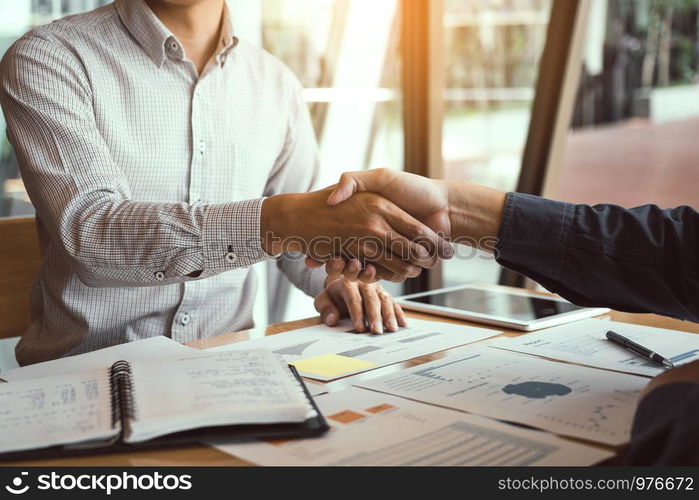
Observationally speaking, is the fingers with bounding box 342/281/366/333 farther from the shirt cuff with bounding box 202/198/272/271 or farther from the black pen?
the black pen

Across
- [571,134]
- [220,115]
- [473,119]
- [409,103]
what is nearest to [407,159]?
[409,103]

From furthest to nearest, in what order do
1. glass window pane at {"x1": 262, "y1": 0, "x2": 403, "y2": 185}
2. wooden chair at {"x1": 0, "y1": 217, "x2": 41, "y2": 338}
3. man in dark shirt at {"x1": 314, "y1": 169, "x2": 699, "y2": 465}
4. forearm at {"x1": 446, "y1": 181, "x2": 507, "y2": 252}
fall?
glass window pane at {"x1": 262, "y1": 0, "x2": 403, "y2": 185}
wooden chair at {"x1": 0, "y1": 217, "x2": 41, "y2": 338}
forearm at {"x1": 446, "y1": 181, "x2": 507, "y2": 252}
man in dark shirt at {"x1": 314, "y1": 169, "x2": 699, "y2": 465}

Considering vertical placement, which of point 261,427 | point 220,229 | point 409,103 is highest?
point 409,103

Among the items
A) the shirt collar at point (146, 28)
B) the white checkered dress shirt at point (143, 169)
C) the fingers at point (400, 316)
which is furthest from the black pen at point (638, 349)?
the shirt collar at point (146, 28)

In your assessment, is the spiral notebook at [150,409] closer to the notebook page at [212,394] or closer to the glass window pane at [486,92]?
the notebook page at [212,394]

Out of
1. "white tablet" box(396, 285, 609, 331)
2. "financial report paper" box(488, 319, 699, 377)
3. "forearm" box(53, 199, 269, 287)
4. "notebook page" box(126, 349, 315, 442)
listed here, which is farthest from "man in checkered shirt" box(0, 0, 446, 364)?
"notebook page" box(126, 349, 315, 442)

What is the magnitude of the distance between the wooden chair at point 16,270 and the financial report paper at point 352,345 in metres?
0.75

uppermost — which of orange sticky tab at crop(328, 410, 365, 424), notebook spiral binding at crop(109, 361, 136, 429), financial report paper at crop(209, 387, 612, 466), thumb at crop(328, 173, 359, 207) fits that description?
thumb at crop(328, 173, 359, 207)

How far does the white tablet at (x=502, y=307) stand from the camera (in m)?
1.46

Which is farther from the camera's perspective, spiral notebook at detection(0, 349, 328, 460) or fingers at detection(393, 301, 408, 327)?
fingers at detection(393, 301, 408, 327)

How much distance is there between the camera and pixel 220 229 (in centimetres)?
134

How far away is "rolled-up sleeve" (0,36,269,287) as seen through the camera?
4.40 ft

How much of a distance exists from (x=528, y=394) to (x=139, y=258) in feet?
2.32
